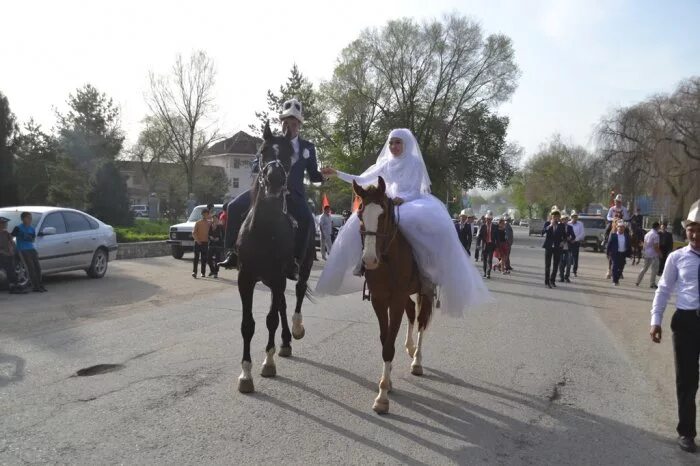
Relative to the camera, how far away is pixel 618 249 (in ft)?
64.4

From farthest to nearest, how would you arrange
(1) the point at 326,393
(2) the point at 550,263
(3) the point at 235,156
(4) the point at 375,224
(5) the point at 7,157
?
(3) the point at 235,156 < (5) the point at 7,157 < (2) the point at 550,263 < (1) the point at 326,393 < (4) the point at 375,224

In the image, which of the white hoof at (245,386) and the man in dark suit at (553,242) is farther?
the man in dark suit at (553,242)

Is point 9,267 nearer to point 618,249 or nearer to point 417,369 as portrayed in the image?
point 417,369

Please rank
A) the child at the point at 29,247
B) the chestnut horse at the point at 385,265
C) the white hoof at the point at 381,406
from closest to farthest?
the white hoof at the point at 381,406 → the chestnut horse at the point at 385,265 → the child at the point at 29,247

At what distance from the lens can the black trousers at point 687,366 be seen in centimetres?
492

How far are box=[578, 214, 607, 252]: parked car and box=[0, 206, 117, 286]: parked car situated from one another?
34.8 metres

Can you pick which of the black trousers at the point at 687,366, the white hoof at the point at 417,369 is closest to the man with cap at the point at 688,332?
the black trousers at the point at 687,366

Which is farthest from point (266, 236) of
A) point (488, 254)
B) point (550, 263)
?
point (488, 254)

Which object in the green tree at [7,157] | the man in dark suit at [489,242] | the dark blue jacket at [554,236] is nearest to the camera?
the dark blue jacket at [554,236]

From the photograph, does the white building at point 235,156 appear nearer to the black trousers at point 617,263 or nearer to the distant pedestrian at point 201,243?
the distant pedestrian at point 201,243

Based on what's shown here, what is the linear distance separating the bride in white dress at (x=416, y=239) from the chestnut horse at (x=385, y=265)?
0.71ft

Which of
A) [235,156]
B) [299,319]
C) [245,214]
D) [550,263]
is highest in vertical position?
[235,156]

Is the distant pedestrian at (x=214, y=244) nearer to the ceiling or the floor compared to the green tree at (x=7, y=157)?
nearer to the floor

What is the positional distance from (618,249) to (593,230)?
23.8 meters
